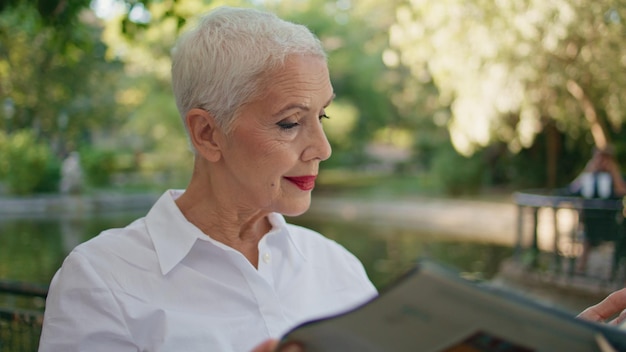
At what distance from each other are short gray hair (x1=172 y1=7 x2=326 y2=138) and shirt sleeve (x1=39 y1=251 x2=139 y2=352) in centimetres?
34

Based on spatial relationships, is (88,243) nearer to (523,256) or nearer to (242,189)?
(242,189)

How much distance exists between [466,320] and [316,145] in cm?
58

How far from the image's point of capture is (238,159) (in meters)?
1.23

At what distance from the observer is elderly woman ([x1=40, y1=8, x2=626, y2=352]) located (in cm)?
111

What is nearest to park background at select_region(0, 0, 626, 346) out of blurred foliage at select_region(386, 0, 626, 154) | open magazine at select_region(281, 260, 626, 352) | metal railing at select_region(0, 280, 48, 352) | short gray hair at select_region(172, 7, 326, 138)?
blurred foliage at select_region(386, 0, 626, 154)

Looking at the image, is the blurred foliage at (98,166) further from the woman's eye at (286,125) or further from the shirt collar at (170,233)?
the woman's eye at (286,125)

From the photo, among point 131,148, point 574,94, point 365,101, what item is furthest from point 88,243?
point 131,148

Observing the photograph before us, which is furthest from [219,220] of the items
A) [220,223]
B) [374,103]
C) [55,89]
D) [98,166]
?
[55,89]

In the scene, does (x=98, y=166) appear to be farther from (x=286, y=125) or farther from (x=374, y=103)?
(x=286, y=125)

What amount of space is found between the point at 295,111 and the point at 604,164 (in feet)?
20.3

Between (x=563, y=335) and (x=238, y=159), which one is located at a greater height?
(x=238, y=159)

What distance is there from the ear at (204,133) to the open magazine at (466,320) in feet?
1.91

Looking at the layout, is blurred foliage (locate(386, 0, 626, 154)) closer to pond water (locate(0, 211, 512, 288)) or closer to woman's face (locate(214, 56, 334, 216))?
pond water (locate(0, 211, 512, 288))

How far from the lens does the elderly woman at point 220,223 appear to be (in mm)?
1107
